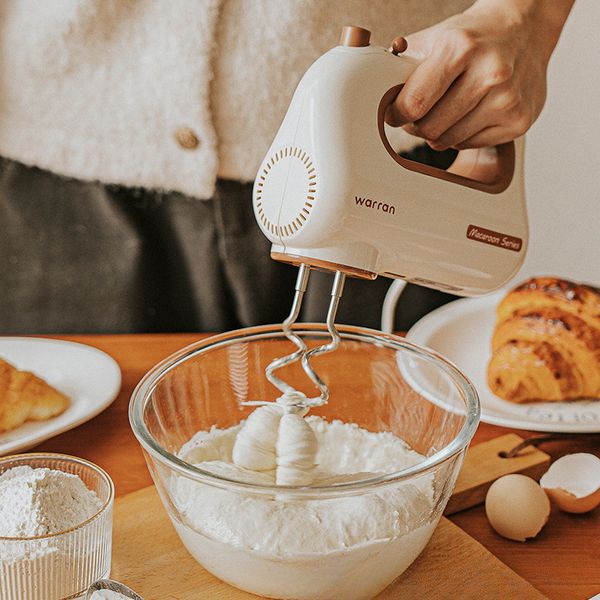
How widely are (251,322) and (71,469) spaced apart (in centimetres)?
52

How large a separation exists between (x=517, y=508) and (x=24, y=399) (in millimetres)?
428

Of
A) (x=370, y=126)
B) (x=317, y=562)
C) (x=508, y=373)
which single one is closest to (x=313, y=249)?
(x=370, y=126)

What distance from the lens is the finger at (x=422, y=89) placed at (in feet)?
1.96

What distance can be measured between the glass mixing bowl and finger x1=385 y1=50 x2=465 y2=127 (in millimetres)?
183

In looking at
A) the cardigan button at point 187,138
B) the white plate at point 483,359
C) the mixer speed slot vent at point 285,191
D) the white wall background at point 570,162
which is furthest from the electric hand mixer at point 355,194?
the white wall background at point 570,162

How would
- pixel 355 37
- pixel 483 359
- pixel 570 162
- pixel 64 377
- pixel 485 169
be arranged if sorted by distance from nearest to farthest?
pixel 355 37, pixel 485 169, pixel 64 377, pixel 483 359, pixel 570 162

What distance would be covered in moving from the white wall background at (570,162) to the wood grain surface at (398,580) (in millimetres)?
1063

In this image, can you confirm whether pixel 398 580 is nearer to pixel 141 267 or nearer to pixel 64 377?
pixel 64 377

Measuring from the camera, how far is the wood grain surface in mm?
553

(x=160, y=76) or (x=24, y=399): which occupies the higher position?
(x=160, y=76)

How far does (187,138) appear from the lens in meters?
0.92

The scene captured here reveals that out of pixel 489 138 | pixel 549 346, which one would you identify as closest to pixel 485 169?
pixel 489 138

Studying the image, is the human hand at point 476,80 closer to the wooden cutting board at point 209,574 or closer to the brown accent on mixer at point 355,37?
the brown accent on mixer at point 355,37

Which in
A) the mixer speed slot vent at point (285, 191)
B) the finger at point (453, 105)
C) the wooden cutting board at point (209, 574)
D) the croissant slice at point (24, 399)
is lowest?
the croissant slice at point (24, 399)
